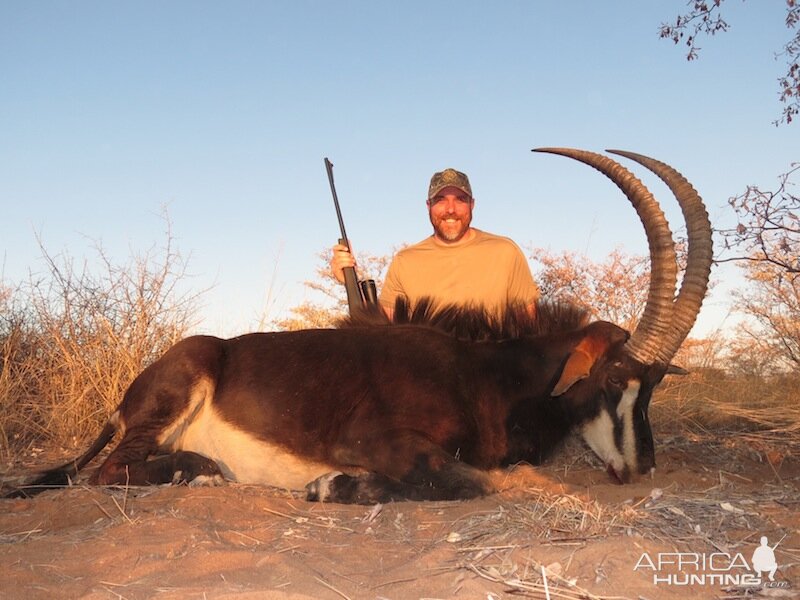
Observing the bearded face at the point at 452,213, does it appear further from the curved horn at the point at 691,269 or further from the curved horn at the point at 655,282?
the curved horn at the point at 691,269

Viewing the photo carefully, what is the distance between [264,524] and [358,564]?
85 centimetres

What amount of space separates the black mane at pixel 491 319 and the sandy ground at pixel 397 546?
50.0 inches

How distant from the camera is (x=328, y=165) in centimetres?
786

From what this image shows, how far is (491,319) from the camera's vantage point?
16.8ft

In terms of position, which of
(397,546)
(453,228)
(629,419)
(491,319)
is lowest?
(397,546)

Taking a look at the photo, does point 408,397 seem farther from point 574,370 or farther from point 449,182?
point 449,182

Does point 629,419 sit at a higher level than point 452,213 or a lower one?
lower

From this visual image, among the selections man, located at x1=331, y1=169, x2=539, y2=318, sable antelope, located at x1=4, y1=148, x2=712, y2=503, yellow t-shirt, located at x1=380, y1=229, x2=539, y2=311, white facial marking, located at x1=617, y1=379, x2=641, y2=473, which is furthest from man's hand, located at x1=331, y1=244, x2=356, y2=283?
white facial marking, located at x1=617, y1=379, x2=641, y2=473

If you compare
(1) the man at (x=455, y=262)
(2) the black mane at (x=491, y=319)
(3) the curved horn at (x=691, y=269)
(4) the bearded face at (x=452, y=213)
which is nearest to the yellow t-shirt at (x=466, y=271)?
(1) the man at (x=455, y=262)

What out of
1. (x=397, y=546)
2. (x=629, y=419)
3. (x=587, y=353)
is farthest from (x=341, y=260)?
(x=397, y=546)

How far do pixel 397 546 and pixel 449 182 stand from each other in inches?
164

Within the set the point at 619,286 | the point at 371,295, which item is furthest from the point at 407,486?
the point at 619,286

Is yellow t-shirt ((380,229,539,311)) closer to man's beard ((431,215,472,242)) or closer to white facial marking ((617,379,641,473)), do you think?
man's beard ((431,215,472,242))

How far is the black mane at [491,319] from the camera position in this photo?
507 centimetres
